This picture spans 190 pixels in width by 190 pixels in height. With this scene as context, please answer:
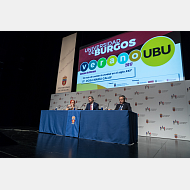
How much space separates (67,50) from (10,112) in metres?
4.66

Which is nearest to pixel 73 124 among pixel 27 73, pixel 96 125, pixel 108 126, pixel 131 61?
pixel 96 125

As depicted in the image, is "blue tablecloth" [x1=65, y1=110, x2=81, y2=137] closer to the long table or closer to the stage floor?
the long table

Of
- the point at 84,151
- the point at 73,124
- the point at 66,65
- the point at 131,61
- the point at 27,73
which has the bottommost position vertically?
the point at 84,151

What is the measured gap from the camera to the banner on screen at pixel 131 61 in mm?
4445

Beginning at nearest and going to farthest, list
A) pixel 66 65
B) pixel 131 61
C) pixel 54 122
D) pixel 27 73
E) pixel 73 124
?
1. pixel 73 124
2. pixel 54 122
3. pixel 131 61
4. pixel 27 73
5. pixel 66 65

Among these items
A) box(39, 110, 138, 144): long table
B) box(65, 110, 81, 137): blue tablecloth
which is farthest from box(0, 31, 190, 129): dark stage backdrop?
box(65, 110, 81, 137): blue tablecloth

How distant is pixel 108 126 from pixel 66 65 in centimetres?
567

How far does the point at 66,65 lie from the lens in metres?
7.48

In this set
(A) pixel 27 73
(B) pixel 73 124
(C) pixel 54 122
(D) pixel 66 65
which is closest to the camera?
(B) pixel 73 124

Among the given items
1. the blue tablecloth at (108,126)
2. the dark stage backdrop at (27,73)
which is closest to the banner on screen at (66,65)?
the dark stage backdrop at (27,73)

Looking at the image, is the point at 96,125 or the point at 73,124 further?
the point at 73,124

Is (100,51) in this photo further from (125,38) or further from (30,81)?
(30,81)

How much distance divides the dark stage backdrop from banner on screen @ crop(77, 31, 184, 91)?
2.34 feet

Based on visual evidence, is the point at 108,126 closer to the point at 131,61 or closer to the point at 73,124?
the point at 73,124
